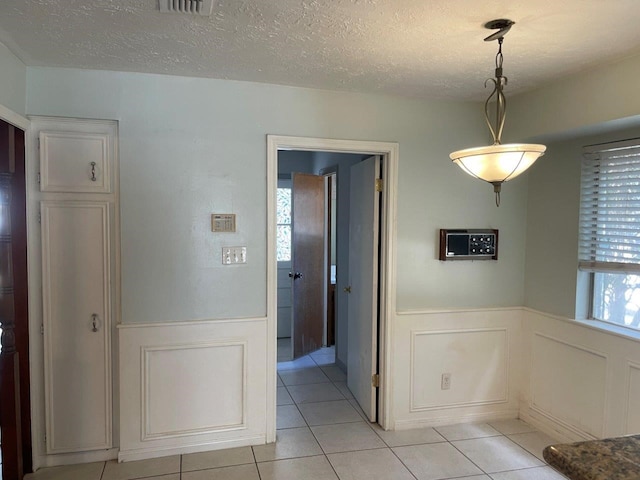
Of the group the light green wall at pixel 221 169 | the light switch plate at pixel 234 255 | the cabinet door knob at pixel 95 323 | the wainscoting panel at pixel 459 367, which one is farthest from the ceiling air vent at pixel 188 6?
the wainscoting panel at pixel 459 367

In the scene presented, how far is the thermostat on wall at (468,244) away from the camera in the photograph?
10.7 feet

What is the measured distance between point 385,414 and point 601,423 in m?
1.38

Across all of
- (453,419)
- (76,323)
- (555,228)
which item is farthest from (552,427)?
(76,323)

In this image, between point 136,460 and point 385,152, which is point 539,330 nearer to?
point 385,152

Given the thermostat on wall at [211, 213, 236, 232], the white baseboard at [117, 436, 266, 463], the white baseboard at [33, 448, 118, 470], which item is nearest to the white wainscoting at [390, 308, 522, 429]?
the white baseboard at [117, 436, 266, 463]

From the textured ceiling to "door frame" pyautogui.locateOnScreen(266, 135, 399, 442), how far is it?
416mm

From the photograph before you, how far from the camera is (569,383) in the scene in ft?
10.0

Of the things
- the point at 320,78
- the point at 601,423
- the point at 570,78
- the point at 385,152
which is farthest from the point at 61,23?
the point at 601,423

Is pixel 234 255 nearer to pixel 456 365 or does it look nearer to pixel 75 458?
pixel 75 458

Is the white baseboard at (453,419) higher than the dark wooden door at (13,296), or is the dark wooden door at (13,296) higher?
the dark wooden door at (13,296)

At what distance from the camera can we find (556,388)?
3.17 meters

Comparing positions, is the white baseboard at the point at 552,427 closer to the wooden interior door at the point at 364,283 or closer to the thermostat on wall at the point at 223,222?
the wooden interior door at the point at 364,283

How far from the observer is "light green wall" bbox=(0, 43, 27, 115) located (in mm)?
2252

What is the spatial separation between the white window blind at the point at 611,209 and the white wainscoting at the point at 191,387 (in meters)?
2.26
